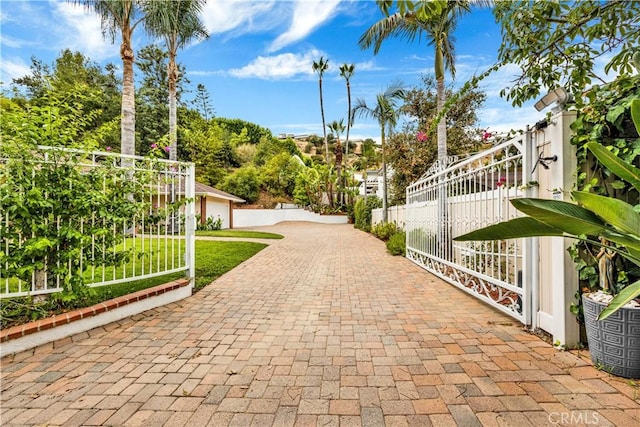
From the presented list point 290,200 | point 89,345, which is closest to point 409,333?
point 89,345

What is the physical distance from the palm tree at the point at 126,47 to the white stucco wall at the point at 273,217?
593 inches

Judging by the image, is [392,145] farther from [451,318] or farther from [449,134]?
[451,318]

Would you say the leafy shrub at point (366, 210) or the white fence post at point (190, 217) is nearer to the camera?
the white fence post at point (190, 217)

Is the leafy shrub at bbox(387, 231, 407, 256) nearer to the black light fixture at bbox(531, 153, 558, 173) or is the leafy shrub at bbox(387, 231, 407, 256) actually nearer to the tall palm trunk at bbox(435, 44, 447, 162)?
the tall palm trunk at bbox(435, 44, 447, 162)

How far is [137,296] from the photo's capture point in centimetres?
384

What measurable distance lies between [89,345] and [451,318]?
4073mm

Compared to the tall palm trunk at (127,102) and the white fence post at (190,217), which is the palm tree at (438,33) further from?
the tall palm trunk at (127,102)

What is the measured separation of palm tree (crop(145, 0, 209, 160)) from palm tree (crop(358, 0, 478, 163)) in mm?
7351

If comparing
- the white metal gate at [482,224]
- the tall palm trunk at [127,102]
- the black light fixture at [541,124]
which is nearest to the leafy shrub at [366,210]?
the white metal gate at [482,224]

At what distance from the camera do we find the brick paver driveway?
1904 millimetres

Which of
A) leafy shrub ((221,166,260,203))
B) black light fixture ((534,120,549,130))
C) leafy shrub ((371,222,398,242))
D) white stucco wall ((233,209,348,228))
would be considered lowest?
leafy shrub ((371,222,398,242))

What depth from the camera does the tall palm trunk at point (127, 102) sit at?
907 centimetres

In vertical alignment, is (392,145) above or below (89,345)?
above

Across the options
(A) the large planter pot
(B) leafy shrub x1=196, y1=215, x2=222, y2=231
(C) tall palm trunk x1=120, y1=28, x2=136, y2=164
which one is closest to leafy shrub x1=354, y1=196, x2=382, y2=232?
(B) leafy shrub x1=196, y1=215, x2=222, y2=231
